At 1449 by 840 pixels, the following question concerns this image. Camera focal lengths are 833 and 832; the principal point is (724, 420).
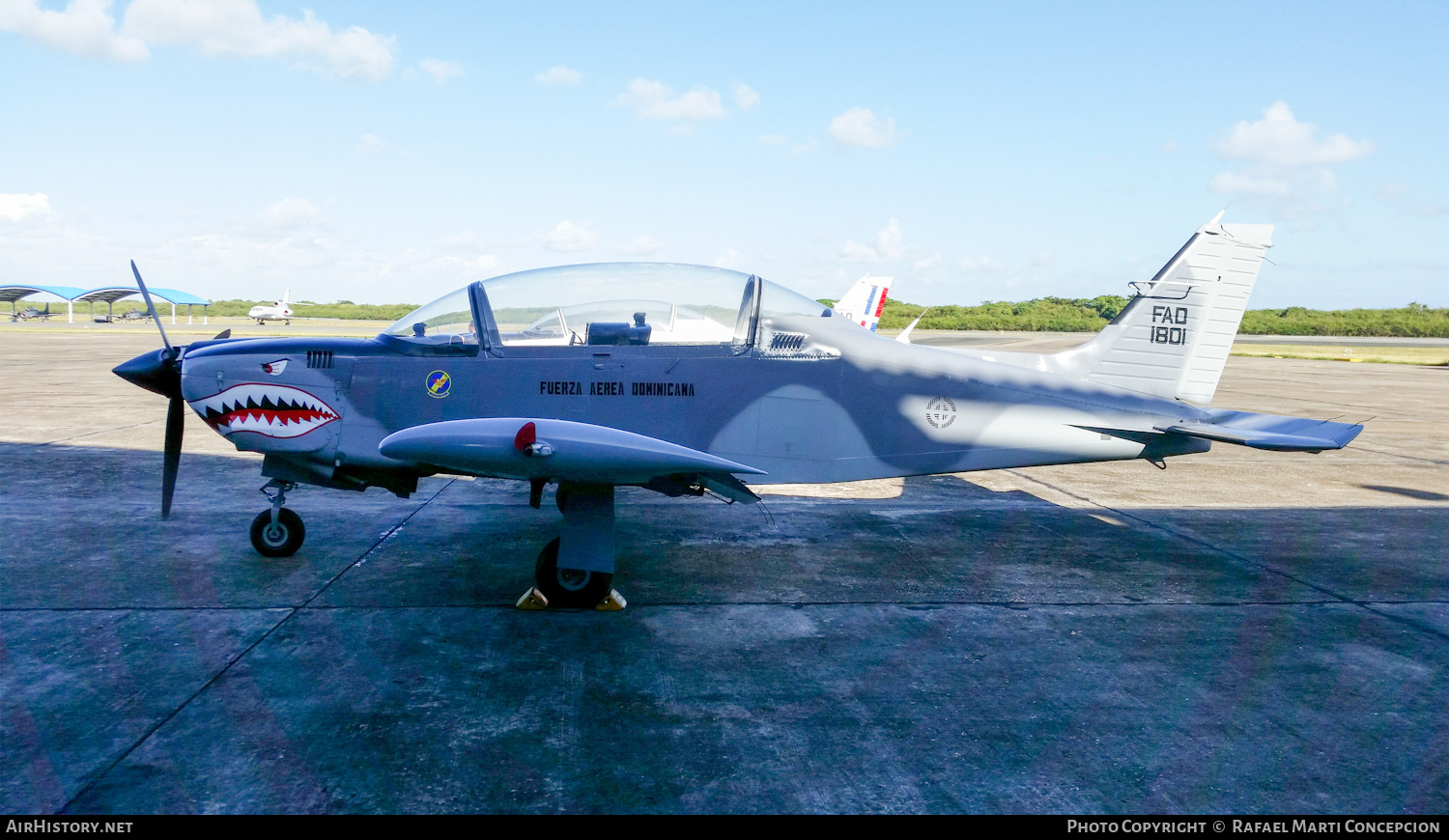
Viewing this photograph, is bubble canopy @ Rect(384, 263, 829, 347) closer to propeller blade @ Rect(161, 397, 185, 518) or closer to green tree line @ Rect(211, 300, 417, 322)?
propeller blade @ Rect(161, 397, 185, 518)

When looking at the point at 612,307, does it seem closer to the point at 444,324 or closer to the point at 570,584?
the point at 444,324

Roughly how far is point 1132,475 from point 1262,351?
42817 millimetres

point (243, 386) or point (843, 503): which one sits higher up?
point (243, 386)

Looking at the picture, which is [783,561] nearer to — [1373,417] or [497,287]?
[497,287]

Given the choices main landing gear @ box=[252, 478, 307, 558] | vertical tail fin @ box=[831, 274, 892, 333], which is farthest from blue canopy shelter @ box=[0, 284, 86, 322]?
main landing gear @ box=[252, 478, 307, 558]

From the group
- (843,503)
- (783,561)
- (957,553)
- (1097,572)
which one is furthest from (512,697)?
(843,503)

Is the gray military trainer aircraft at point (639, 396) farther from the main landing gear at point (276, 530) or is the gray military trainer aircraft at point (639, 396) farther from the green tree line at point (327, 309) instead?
the green tree line at point (327, 309)

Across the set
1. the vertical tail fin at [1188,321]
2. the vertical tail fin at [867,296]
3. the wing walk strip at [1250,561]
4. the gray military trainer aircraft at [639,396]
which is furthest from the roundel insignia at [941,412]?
the vertical tail fin at [867,296]

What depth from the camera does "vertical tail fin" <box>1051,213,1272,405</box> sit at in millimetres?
7176

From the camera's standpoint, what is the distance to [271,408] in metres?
6.08

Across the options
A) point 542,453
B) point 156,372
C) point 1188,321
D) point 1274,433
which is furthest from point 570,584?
point 1188,321

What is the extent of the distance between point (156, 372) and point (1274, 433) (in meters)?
8.51

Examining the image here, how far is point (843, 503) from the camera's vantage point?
9.55 m

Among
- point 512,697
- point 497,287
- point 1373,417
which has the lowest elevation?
point 512,697
